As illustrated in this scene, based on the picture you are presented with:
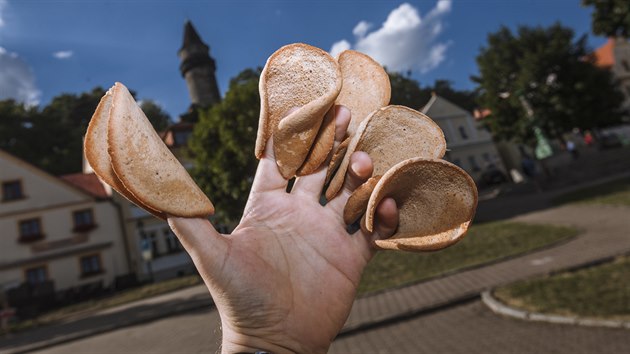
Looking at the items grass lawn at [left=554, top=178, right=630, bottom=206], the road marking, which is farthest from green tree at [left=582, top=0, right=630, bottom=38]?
the road marking

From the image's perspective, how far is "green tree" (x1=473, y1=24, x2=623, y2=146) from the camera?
30219mm

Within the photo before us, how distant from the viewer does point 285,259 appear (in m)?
1.54

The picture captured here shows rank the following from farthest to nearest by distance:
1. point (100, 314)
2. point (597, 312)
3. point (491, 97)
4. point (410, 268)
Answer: point (491, 97), point (100, 314), point (410, 268), point (597, 312)

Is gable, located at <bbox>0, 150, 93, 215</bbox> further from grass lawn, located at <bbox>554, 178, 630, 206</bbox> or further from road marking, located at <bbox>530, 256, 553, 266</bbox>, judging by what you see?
grass lawn, located at <bbox>554, 178, 630, 206</bbox>

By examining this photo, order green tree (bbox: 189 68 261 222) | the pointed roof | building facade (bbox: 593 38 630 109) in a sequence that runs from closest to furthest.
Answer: green tree (bbox: 189 68 261 222), the pointed roof, building facade (bbox: 593 38 630 109)

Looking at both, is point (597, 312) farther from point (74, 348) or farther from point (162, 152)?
point (74, 348)

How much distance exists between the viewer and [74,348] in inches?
413

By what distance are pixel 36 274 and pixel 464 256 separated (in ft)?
Result: 83.8

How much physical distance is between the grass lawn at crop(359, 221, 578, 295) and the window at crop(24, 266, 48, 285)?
21768 millimetres

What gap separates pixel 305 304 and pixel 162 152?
2.74 feet

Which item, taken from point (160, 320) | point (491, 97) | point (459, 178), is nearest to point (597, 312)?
point (459, 178)

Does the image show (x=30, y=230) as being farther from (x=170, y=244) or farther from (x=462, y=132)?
(x=462, y=132)

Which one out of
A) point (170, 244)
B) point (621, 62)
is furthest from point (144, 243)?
point (621, 62)

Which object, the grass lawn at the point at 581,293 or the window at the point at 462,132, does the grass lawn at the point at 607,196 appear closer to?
the grass lawn at the point at 581,293
